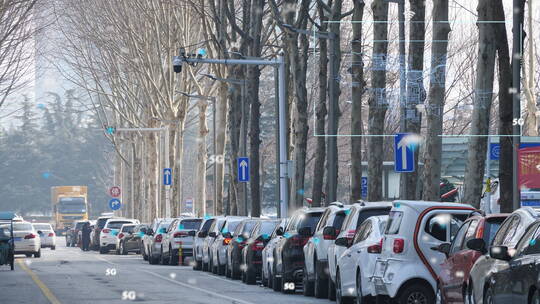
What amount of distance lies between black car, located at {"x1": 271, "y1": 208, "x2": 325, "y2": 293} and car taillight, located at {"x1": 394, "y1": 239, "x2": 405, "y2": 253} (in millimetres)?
7139

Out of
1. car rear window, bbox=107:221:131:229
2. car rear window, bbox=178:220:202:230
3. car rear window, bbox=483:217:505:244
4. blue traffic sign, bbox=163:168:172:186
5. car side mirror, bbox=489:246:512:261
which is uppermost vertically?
blue traffic sign, bbox=163:168:172:186

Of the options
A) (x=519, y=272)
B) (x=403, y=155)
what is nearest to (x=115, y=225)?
(x=403, y=155)

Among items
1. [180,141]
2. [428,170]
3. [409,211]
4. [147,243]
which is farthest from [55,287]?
[180,141]

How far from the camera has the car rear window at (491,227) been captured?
15703 millimetres

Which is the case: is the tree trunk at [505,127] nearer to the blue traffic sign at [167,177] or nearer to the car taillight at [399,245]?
the car taillight at [399,245]

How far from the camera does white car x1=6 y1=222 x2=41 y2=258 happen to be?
4931 centimetres

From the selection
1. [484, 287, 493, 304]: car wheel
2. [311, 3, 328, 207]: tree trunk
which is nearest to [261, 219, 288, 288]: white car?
[311, 3, 328, 207]: tree trunk

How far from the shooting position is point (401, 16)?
102 ft

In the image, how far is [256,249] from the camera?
98.1 feet

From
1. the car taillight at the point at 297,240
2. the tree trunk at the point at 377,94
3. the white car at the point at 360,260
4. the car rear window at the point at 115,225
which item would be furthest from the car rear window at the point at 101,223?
the white car at the point at 360,260

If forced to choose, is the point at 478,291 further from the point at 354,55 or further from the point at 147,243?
the point at 147,243

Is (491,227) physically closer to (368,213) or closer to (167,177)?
(368,213)

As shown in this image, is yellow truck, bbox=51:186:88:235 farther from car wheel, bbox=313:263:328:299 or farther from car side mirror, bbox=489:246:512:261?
car side mirror, bbox=489:246:512:261

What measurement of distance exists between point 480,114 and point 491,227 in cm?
1246
